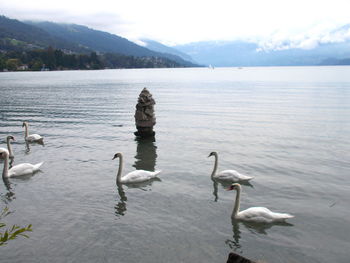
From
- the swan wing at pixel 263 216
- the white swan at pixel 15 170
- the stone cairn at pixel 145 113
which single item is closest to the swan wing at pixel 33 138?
the stone cairn at pixel 145 113

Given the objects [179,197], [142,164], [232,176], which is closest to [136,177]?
[179,197]

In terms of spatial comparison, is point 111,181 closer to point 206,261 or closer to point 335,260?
point 206,261

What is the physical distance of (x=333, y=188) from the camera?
15.9 metres

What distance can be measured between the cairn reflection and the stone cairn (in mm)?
562

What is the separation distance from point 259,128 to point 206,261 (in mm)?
21858

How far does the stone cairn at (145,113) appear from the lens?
25.9m

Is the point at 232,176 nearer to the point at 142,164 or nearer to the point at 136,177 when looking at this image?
the point at 136,177

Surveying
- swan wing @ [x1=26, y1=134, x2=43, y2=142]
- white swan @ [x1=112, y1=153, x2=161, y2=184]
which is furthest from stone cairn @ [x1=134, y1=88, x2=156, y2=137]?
white swan @ [x1=112, y1=153, x2=161, y2=184]

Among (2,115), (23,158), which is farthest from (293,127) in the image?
(2,115)

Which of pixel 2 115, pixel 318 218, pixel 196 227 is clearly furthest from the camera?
pixel 2 115

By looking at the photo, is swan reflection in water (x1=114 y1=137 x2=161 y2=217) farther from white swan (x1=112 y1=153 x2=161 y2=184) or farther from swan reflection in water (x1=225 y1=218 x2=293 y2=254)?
swan reflection in water (x1=225 y1=218 x2=293 y2=254)

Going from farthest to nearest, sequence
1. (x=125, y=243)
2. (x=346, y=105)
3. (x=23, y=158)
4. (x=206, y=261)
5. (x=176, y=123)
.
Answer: (x=346, y=105), (x=176, y=123), (x=23, y=158), (x=125, y=243), (x=206, y=261)

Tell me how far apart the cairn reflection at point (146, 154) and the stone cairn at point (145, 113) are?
1.84ft

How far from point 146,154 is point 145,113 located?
15.7 ft
